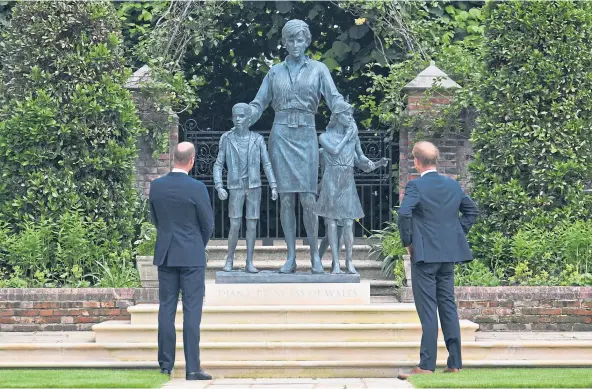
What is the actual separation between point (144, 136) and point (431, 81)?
3.44 metres

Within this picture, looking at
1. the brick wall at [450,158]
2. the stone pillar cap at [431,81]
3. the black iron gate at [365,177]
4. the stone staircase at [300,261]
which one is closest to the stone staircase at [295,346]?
the stone staircase at [300,261]

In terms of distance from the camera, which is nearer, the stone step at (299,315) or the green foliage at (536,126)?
the stone step at (299,315)

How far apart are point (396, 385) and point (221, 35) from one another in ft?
24.4

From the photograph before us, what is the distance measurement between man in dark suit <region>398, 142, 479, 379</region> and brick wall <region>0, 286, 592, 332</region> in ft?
9.02

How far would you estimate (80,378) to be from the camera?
7.56 m

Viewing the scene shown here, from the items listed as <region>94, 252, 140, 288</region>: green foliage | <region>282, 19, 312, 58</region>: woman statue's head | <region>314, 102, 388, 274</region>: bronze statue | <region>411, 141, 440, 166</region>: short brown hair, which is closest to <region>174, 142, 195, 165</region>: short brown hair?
<region>411, 141, 440, 166</region>: short brown hair

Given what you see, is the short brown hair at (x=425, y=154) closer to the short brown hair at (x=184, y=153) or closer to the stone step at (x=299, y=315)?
the short brown hair at (x=184, y=153)

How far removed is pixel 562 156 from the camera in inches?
457

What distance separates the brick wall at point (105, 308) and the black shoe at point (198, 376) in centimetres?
291

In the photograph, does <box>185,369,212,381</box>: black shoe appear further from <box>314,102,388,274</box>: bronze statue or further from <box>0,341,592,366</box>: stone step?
<box>314,102,388,274</box>: bronze statue

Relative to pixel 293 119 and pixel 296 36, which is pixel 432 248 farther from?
pixel 296 36

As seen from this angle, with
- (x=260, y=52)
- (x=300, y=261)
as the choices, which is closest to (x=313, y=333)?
(x=300, y=261)

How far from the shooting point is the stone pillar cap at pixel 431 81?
12.6 metres

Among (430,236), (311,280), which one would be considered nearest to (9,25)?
(311,280)
